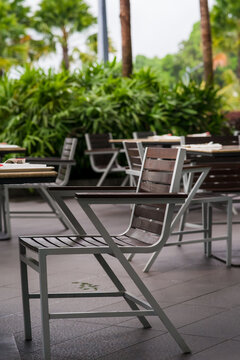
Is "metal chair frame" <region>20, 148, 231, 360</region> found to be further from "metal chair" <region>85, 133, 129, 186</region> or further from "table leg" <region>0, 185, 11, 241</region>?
"metal chair" <region>85, 133, 129, 186</region>

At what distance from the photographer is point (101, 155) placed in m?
10.9

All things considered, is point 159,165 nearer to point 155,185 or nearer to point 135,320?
point 155,185

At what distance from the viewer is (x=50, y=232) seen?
7.72 metres

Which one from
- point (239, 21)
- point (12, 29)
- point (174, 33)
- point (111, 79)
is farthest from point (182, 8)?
point (111, 79)

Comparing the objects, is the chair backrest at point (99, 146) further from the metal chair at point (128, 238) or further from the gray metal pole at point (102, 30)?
the metal chair at point (128, 238)

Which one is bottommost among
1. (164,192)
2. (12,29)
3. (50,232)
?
(50,232)

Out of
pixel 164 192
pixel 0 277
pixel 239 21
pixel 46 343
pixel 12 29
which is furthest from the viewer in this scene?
pixel 239 21

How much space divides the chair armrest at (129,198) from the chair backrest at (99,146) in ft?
23.1

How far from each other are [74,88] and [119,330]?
331 inches

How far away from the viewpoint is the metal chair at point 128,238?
341 centimetres

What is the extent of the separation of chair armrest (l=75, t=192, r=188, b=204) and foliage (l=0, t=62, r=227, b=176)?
7613mm

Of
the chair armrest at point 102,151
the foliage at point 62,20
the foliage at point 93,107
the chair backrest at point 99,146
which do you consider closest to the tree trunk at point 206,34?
the foliage at point 93,107

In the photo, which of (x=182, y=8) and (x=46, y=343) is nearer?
(x=46, y=343)

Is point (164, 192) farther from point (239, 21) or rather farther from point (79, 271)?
point (239, 21)
